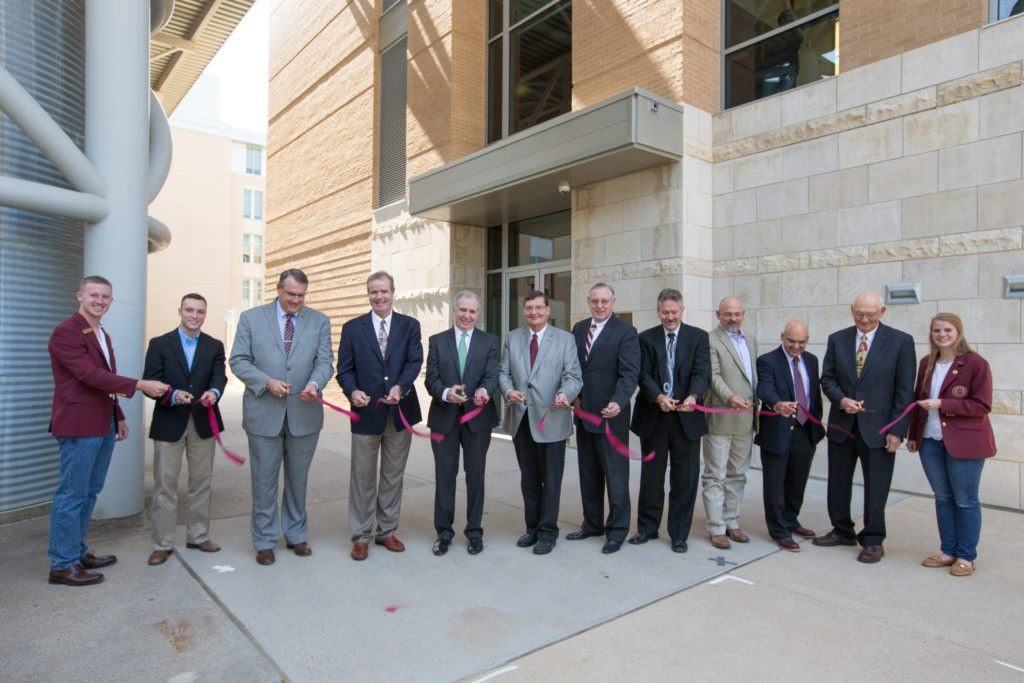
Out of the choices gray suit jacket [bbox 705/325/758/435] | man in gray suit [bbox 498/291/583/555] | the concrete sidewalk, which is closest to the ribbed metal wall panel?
the concrete sidewalk

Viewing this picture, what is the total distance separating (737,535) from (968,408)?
188cm

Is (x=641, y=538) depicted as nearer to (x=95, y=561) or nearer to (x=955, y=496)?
(x=955, y=496)

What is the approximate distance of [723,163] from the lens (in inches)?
346

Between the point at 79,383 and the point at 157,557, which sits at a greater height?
the point at 79,383

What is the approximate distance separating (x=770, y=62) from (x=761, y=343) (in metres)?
3.67

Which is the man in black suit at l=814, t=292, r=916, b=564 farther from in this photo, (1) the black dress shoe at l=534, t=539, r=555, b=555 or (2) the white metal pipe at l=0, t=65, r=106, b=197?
(2) the white metal pipe at l=0, t=65, r=106, b=197

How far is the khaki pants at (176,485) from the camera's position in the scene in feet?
15.7

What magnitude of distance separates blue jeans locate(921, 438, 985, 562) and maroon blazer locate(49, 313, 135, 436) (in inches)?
215

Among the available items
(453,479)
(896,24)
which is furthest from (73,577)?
(896,24)

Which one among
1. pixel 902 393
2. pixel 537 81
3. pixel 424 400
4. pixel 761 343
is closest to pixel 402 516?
pixel 902 393

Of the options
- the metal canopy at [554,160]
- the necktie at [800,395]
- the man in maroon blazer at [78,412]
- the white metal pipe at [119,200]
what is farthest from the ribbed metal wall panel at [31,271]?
the necktie at [800,395]

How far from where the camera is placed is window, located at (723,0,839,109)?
8148 millimetres

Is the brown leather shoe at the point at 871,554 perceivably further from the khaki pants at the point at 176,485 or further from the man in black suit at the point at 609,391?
the khaki pants at the point at 176,485

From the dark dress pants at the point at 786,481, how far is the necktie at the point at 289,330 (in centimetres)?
380
